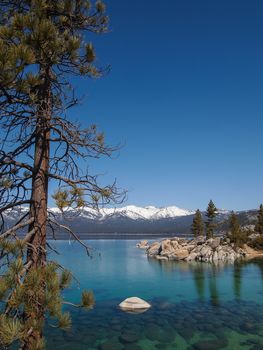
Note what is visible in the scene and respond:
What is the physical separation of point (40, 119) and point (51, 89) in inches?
38.6

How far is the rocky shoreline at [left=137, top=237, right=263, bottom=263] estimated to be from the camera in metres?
74.9

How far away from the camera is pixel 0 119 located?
694 centimetres

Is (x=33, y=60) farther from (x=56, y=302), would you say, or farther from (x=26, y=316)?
(x=26, y=316)

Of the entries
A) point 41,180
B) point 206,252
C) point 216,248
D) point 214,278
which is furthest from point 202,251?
point 41,180

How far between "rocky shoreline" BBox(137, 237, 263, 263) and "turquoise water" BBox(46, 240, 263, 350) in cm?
2321

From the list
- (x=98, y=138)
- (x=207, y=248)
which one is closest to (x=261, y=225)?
(x=207, y=248)

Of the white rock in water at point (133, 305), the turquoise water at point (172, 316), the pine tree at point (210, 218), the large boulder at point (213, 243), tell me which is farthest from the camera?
the pine tree at point (210, 218)

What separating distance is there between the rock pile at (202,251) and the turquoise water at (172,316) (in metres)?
23.2

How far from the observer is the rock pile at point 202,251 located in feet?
246

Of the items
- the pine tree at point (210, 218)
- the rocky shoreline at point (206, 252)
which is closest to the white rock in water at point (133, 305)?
the rocky shoreline at point (206, 252)

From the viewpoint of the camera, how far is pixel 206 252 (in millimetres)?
75188

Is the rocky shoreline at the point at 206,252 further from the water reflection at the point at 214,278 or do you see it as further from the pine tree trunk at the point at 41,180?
the pine tree trunk at the point at 41,180

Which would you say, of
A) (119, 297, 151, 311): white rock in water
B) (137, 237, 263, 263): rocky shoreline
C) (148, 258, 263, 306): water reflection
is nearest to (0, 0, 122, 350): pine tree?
(119, 297, 151, 311): white rock in water

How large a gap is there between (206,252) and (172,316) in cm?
4931
